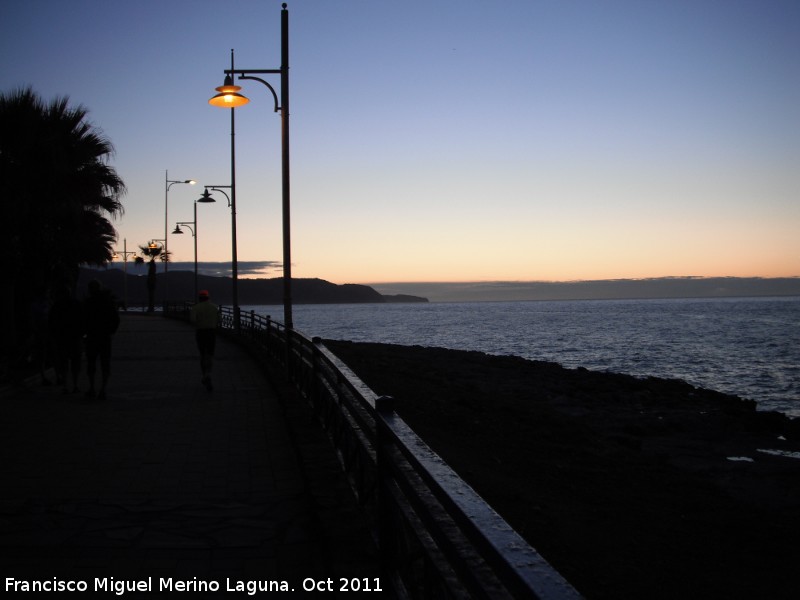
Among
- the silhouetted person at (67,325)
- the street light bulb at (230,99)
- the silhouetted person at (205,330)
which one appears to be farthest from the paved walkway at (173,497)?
the street light bulb at (230,99)

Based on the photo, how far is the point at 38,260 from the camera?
1803 cm

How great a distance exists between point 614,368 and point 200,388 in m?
34.9

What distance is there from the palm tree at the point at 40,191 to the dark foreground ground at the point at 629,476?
27.7 feet

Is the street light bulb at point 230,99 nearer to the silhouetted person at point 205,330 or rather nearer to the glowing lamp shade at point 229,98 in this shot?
the glowing lamp shade at point 229,98

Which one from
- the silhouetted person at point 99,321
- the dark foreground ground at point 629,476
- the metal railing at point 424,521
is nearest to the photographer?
the metal railing at point 424,521

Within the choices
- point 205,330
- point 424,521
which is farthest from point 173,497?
point 205,330

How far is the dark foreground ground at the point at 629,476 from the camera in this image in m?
8.91

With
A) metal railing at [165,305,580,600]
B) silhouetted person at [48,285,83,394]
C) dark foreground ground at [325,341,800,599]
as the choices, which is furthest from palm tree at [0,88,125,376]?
metal railing at [165,305,580,600]

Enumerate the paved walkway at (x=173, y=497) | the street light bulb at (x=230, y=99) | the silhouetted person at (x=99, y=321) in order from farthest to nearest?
the street light bulb at (x=230, y=99) → the silhouetted person at (x=99, y=321) → the paved walkway at (x=173, y=497)

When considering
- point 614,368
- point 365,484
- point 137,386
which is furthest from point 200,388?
point 614,368

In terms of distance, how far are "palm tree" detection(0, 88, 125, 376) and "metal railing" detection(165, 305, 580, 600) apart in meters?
12.8

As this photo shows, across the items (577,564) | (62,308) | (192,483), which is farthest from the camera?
(62,308)

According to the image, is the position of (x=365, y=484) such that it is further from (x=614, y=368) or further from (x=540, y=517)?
(x=614, y=368)

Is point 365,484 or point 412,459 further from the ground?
point 412,459
